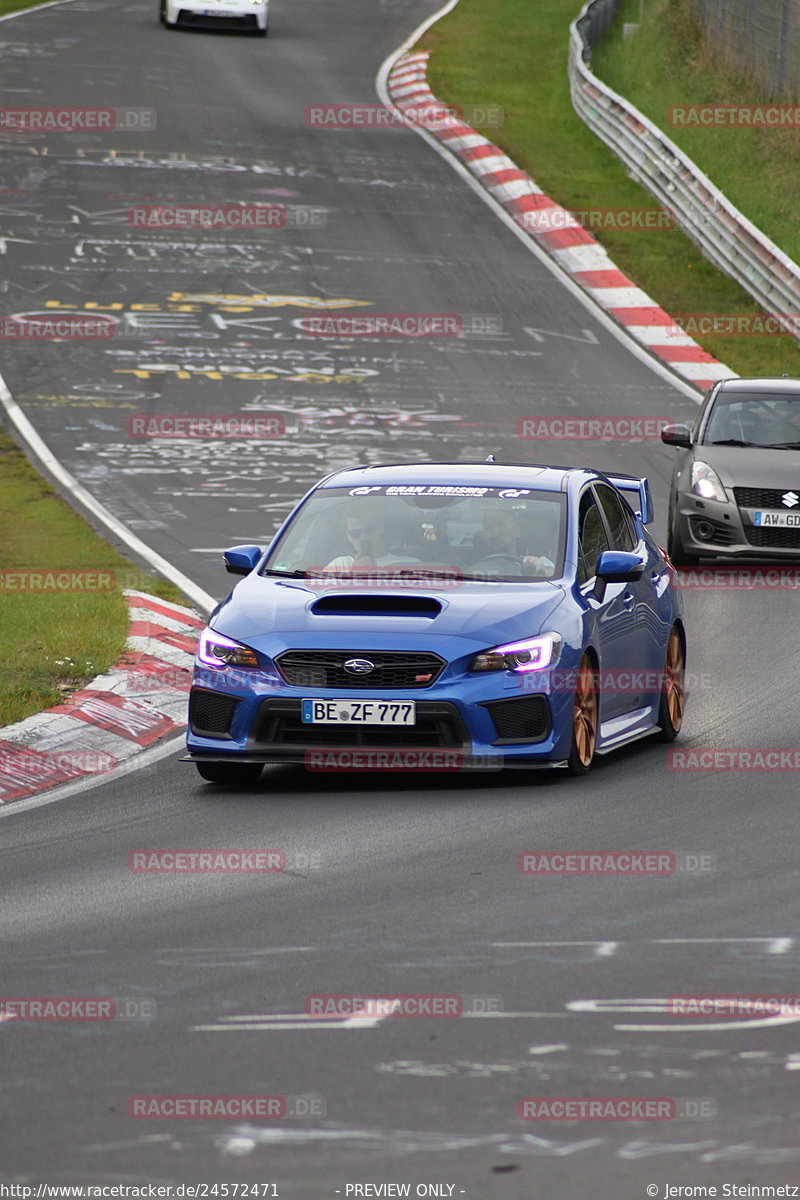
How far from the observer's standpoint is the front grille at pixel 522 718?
9.74m

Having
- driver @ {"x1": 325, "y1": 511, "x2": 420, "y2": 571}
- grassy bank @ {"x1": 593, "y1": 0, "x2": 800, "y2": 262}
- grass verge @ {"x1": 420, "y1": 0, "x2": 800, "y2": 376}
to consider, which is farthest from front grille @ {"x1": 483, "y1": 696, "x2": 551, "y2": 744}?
grassy bank @ {"x1": 593, "y1": 0, "x2": 800, "y2": 262}

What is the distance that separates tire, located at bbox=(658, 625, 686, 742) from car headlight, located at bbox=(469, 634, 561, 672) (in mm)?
1668

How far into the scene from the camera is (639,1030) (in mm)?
5926

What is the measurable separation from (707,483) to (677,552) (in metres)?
0.69

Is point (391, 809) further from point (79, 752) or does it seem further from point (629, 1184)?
Result: point (629, 1184)

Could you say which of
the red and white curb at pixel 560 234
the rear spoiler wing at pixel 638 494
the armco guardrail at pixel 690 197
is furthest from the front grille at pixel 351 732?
the armco guardrail at pixel 690 197

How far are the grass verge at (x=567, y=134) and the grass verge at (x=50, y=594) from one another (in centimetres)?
1115

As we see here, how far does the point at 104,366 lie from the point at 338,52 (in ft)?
78.6

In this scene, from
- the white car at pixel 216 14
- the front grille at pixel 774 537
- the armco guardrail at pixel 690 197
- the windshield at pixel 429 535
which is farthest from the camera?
the white car at pixel 216 14

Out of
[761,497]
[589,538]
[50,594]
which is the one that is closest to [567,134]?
[761,497]

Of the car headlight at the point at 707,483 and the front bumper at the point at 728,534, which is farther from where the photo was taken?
the car headlight at the point at 707,483

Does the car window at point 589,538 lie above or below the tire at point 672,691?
above

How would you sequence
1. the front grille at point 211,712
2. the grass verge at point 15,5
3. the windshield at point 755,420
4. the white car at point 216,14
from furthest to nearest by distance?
the grass verge at point 15,5, the white car at point 216,14, the windshield at point 755,420, the front grille at point 211,712

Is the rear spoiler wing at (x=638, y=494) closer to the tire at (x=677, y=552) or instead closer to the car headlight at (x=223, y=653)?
the car headlight at (x=223, y=653)
